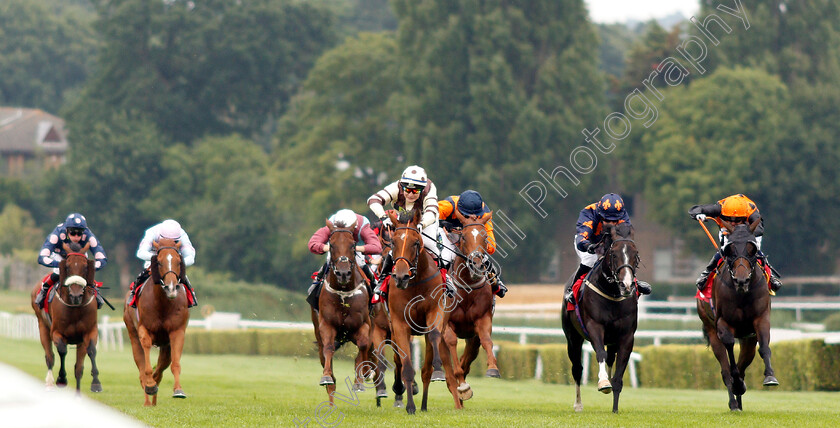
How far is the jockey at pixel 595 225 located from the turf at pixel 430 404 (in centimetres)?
128

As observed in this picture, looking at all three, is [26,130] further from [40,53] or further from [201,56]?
[201,56]

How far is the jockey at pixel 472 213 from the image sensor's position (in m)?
11.2

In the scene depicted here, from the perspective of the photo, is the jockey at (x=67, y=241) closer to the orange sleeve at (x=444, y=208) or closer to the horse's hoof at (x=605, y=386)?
the orange sleeve at (x=444, y=208)

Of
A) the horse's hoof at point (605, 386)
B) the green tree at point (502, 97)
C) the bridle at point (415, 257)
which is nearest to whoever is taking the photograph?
the bridle at point (415, 257)

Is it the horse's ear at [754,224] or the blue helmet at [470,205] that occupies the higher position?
the blue helmet at [470,205]

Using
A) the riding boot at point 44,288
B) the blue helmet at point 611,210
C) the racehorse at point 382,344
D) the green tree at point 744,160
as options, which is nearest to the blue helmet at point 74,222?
the riding boot at point 44,288

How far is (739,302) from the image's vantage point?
10.8 m

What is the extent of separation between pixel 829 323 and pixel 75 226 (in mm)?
16249

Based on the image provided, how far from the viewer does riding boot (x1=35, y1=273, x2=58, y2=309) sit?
545 inches

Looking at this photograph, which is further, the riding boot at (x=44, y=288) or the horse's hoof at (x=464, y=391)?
the riding boot at (x=44, y=288)

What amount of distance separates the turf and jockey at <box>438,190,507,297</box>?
1.19 meters

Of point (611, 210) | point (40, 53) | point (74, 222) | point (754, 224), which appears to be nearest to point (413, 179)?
point (611, 210)

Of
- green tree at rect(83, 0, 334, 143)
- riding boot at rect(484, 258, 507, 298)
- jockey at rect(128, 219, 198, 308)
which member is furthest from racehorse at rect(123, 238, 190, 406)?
green tree at rect(83, 0, 334, 143)

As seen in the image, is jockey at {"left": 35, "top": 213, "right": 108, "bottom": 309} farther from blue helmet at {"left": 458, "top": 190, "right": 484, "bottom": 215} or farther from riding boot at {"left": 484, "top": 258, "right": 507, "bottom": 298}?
riding boot at {"left": 484, "top": 258, "right": 507, "bottom": 298}
